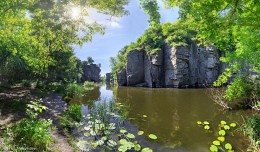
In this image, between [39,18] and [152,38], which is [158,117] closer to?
[39,18]

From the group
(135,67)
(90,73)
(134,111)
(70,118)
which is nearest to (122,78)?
(135,67)

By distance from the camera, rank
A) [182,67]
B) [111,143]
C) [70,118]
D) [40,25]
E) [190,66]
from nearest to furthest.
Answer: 1. [111,143]
2. [70,118]
3. [40,25]
4. [182,67]
5. [190,66]

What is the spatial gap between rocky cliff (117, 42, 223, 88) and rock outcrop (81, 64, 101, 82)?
157 feet

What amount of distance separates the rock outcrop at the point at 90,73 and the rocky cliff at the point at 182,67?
4794 centimetres

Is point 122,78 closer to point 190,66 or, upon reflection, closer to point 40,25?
point 190,66

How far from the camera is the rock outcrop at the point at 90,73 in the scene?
91875 millimetres

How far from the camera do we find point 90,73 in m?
96.0

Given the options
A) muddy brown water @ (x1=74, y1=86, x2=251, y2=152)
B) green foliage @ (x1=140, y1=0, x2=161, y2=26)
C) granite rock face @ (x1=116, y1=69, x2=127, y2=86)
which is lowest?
muddy brown water @ (x1=74, y1=86, x2=251, y2=152)

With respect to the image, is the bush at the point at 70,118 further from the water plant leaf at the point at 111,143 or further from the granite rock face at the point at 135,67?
the granite rock face at the point at 135,67

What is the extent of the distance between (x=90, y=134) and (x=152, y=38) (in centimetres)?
4248

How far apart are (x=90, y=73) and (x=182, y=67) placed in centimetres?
6204

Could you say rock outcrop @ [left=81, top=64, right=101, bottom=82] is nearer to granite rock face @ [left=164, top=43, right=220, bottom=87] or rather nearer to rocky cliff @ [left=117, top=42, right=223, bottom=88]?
rocky cliff @ [left=117, top=42, right=223, bottom=88]

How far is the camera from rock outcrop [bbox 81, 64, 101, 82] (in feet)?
301

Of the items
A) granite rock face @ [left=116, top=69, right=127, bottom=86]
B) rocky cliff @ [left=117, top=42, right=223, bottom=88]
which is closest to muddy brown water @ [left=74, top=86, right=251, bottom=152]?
rocky cliff @ [left=117, top=42, right=223, bottom=88]
